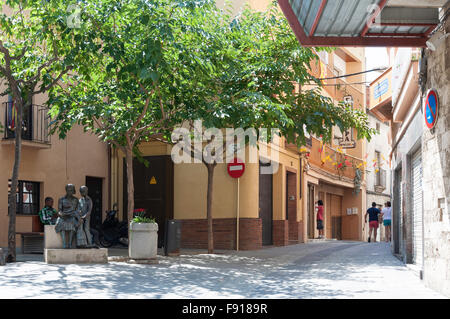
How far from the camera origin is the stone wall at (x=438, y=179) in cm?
946

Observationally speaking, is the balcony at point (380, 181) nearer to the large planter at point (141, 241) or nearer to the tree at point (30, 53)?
the large planter at point (141, 241)

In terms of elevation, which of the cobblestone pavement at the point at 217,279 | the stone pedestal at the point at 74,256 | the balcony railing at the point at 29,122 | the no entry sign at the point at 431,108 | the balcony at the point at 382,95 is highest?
the balcony at the point at 382,95

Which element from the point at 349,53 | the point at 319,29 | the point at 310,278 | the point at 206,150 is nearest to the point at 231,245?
the point at 206,150

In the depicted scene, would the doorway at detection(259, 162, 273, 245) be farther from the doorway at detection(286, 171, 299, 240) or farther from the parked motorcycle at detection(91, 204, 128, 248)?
the parked motorcycle at detection(91, 204, 128, 248)

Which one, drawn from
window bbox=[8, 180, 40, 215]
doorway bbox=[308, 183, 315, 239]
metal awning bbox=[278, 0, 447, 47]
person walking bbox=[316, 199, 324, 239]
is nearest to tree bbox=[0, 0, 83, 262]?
metal awning bbox=[278, 0, 447, 47]

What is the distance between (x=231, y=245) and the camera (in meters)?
20.1

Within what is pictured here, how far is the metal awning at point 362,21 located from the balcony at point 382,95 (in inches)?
341

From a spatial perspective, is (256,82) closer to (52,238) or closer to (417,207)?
(417,207)

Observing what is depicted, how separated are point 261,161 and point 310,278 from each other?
10.9 meters

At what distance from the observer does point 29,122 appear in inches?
766

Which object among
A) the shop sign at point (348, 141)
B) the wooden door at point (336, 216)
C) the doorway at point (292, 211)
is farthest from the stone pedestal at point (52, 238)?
the wooden door at point (336, 216)

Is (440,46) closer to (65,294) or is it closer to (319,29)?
(319,29)

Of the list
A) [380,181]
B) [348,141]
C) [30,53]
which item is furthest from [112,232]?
[380,181]

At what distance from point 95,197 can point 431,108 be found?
586 inches
